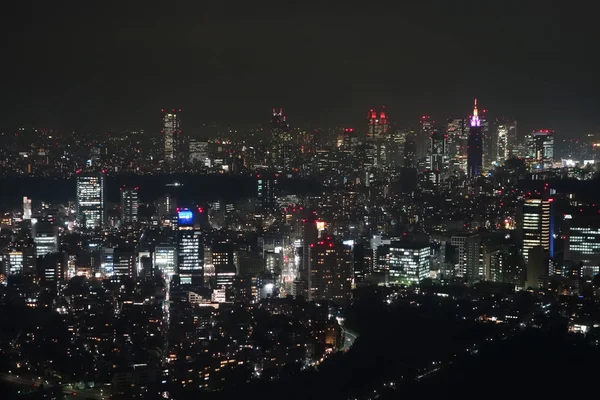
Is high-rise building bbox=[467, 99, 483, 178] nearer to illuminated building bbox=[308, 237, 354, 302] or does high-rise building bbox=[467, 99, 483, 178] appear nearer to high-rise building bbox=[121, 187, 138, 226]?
high-rise building bbox=[121, 187, 138, 226]

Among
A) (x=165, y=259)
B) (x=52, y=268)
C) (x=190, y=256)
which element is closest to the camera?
(x=52, y=268)

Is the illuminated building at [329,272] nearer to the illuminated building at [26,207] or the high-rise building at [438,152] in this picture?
the illuminated building at [26,207]

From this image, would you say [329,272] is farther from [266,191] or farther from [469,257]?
[266,191]

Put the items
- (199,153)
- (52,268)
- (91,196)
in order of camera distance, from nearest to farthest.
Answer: (52,268), (91,196), (199,153)

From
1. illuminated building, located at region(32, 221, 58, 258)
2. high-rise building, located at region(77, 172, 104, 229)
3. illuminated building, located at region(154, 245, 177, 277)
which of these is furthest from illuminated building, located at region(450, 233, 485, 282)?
high-rise building, located at region(77, 172, 104, 229)

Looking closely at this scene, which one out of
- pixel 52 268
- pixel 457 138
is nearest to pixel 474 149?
pixel 457 138
